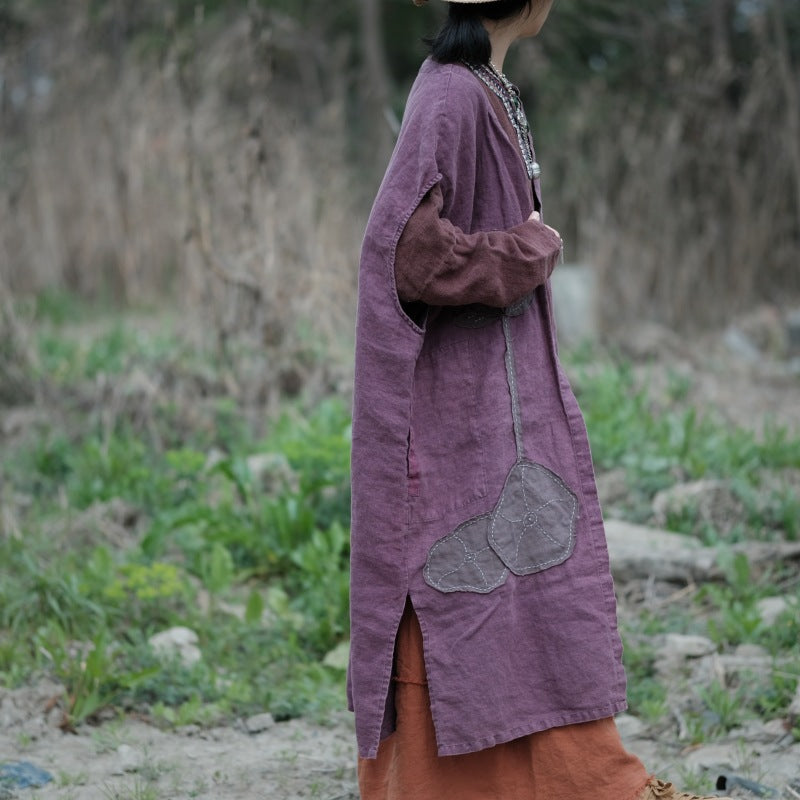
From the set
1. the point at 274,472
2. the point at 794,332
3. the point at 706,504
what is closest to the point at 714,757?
the point at 706,504

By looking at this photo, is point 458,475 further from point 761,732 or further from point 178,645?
point 178,645

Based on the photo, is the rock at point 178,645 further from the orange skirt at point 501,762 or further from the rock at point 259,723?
the orange skirt at point 501,762

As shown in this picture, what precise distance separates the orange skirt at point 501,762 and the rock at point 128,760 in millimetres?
893

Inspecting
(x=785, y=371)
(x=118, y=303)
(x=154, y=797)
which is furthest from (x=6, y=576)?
(x=785, y=371)

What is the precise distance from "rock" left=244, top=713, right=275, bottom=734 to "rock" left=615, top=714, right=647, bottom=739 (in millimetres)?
917

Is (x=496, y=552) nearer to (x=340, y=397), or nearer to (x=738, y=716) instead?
(x=738, y=716)

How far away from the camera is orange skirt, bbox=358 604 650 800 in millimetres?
2025

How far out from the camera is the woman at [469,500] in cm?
198

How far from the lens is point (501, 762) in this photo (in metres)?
2.06

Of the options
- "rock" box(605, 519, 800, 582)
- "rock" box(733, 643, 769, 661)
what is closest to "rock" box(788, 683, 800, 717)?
"rock" box(733, 643, 769, 661)

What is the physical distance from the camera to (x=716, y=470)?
4.24 metres

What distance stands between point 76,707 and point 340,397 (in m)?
2.28

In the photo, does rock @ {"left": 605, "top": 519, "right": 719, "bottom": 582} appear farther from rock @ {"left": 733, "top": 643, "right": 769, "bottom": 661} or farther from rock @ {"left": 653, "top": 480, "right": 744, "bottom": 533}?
rock @ {"left": 733, "top": 643, "right": 769, "bottom": 661}

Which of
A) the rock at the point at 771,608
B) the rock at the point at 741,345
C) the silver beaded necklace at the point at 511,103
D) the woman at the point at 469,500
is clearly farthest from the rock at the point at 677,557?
the rock at the point at 741,345
